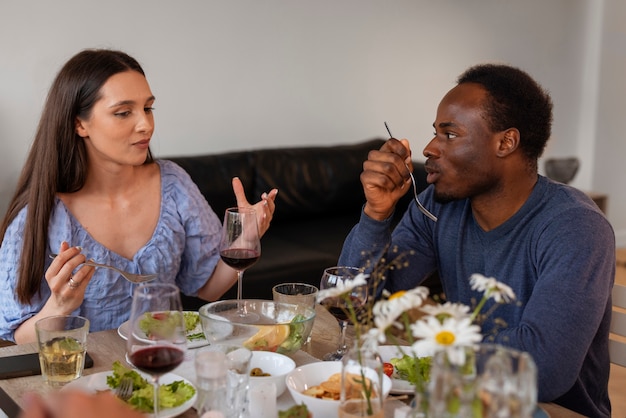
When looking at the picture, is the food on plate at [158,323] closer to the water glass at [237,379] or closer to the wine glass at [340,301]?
the water glass at [237,379]

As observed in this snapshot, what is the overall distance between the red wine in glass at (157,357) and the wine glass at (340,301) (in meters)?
0.42

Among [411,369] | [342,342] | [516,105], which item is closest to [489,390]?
[411,369]

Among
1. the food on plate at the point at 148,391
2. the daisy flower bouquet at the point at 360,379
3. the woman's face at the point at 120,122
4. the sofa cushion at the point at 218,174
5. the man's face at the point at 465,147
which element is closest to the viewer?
the daisy flower bouquet at the point at 360,379

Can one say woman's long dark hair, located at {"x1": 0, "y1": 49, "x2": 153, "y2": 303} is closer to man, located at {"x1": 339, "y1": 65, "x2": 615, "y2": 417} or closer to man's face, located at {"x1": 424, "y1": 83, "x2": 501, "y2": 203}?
man, located at {"x1": 339, "y1": 65, "x2": 615, "y2": 417}

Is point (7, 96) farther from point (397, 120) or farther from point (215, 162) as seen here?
point (397, 120)

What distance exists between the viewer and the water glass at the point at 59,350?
1.62 m

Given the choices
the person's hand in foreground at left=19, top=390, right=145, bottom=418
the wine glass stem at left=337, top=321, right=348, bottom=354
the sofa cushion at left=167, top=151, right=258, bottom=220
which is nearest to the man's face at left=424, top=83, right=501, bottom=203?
the wine glass stem at left=337, top=321, right=348, bottom=354

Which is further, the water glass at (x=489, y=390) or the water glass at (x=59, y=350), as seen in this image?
the water glass at (x=59, y=350)

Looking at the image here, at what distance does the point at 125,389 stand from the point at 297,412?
0.34m

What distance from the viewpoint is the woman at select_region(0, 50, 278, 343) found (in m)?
2.17

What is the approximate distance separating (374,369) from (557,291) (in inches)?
23.9

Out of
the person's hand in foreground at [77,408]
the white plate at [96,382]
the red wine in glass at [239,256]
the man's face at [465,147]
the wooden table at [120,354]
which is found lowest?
the wooden table at [120,354]

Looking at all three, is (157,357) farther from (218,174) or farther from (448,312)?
(218,174)

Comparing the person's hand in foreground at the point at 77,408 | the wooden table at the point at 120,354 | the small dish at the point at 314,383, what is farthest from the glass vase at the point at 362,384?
the person's hand in foreground at the point at 77,408
